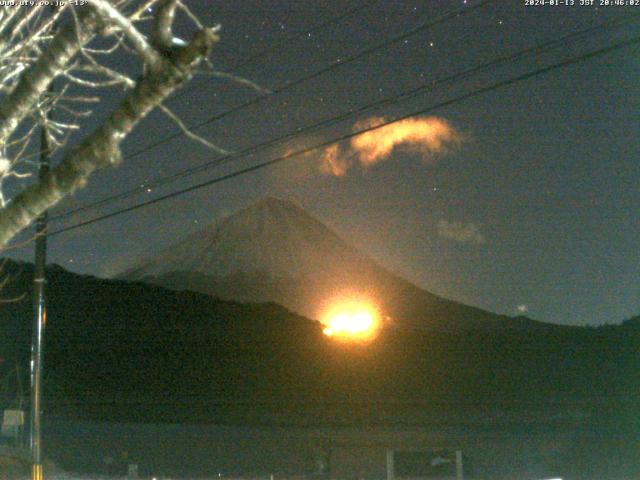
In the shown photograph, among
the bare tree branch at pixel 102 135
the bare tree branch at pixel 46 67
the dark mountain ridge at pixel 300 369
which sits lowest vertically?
the bare tree branch at pixel 102 135

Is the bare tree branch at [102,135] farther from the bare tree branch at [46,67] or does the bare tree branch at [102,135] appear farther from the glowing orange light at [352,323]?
the glowing orange light at [352,323]

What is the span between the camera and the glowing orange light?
1596 inches

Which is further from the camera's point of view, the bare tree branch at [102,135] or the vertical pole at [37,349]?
the vertical pole at [37,349]

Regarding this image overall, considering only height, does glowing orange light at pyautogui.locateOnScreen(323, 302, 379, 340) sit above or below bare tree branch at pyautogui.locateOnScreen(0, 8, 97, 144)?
above

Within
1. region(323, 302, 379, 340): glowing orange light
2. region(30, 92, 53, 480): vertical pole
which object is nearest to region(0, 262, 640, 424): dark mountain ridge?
region(323, 302, 379, 340): glowing orange light

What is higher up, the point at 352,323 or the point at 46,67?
the point at 352,323

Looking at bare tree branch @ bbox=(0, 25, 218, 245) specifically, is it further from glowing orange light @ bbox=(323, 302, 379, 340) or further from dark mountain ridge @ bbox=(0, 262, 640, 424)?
dark mountain ridge @ bbox=(0, 262, 640, 424)

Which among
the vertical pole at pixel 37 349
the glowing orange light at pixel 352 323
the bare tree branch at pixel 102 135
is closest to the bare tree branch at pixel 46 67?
the bare tree branch at pixel 102 135

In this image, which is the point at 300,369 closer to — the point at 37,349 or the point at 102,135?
the point at 37,349

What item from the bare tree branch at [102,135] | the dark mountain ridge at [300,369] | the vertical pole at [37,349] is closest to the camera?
the bare tree branch at [102,135]

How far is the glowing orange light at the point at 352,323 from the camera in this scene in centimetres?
4053

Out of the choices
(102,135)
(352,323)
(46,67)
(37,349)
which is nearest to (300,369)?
(352,323)

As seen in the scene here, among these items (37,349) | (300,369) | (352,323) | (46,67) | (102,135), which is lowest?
(102,135)

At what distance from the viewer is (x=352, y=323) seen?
4072 cm
